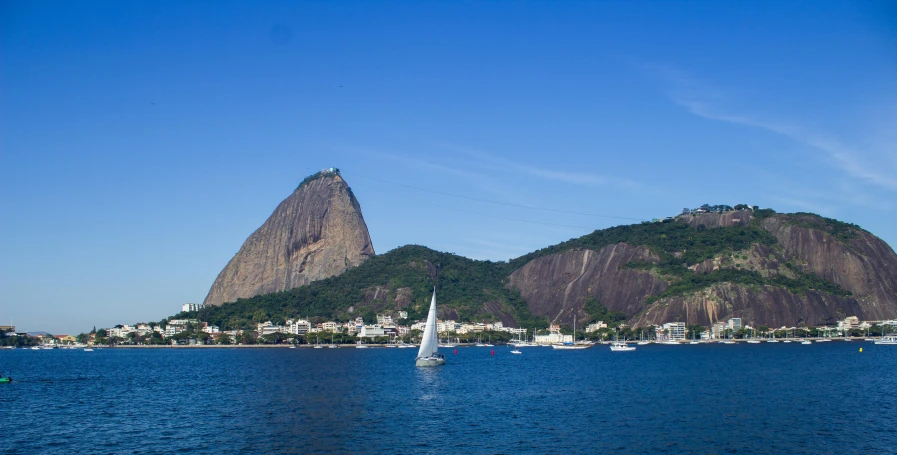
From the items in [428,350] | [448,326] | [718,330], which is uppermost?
[448,326]

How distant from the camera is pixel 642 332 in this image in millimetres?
177625

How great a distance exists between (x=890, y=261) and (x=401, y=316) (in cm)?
13147

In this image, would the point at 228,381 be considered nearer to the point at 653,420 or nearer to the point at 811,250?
the point at 653,420

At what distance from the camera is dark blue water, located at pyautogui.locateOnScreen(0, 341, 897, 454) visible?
116ft

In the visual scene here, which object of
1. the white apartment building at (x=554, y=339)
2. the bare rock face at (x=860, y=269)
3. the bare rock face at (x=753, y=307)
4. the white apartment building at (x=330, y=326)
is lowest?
the white apartment building at (x=554, y=339)

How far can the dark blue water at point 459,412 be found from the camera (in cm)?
3534

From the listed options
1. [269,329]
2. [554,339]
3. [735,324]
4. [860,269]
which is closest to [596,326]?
[554,339]

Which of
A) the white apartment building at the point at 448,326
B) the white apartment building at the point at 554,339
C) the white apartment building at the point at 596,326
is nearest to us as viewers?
the white apartment building at the point at 554,339

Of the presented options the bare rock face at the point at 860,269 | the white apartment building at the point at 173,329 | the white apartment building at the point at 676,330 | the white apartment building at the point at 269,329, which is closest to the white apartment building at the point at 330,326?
the white apartment building at the point at 269,329

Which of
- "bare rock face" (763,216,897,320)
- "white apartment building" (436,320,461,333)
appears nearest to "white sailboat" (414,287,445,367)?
"white apartment building" (436,320,461,333)

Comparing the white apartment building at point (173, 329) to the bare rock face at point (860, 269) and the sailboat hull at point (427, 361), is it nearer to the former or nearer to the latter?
the sailboat hull at point (427, 361)

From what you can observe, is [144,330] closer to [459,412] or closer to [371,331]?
[371,331]

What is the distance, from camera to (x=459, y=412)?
46125 millimetres

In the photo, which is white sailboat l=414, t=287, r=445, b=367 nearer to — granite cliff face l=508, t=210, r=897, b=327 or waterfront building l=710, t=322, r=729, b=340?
waterfront building l=710, t=322, r=729, b=340
